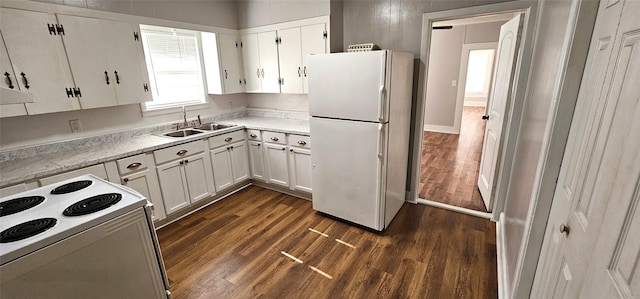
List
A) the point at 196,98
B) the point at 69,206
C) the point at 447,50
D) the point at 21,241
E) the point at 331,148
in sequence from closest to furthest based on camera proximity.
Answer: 1. the point at 21,241
2. the point at 69,206
3. the point at 331,148
4. the point at 196,98
5. the point at 447,50

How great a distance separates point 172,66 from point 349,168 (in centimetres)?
251

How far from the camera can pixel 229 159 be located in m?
3.28

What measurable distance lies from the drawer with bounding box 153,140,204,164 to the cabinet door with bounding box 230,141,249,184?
0.46 meters

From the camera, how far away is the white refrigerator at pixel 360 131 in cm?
218

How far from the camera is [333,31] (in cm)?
292

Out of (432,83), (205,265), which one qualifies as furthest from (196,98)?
(432,83)

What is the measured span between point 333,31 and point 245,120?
5.63ft

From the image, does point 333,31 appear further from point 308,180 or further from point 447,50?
point 447,50

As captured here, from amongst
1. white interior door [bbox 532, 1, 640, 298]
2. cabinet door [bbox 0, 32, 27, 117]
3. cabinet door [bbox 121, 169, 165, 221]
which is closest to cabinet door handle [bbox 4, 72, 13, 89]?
cabinet door [bbox 0, 32, 27, 117]

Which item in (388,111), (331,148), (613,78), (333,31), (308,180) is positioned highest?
(333,31)

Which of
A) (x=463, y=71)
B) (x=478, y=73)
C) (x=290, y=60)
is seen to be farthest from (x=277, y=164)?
(x=478, y=73)

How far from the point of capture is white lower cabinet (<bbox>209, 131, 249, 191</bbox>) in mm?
3107

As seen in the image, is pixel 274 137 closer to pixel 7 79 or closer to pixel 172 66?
pixel 172 66

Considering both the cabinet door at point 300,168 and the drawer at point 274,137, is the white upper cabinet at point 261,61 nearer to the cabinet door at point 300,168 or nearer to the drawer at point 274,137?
the drawer at point 274,137
